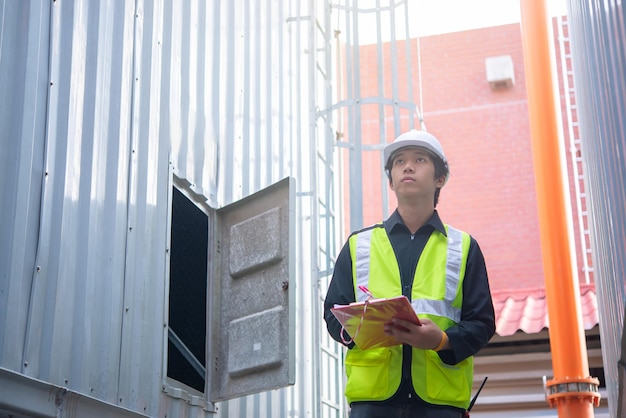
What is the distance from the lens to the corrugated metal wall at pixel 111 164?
15.5ft

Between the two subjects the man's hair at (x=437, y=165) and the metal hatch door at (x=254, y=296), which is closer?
the man's hair at (x=437, y=165)

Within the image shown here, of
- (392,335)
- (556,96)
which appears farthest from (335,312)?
(556,96)

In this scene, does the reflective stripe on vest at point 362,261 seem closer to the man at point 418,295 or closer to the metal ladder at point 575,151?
the man at point 418,295

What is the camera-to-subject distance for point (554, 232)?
9.95 meters

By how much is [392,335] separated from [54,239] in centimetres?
185

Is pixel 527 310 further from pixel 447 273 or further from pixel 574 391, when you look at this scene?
pixel 447 273

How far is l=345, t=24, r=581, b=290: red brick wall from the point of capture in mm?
17047

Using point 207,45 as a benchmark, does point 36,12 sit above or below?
below

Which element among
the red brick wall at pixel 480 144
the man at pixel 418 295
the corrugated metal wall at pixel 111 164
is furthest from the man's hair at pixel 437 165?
the red brick wall at pixel 480 144

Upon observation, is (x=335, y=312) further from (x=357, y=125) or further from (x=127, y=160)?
(x=357, y=125)

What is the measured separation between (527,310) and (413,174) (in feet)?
28.5

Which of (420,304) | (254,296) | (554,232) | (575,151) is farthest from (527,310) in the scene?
(420,304)

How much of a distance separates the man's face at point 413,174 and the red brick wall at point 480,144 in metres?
11.7

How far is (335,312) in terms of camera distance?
181 inches
